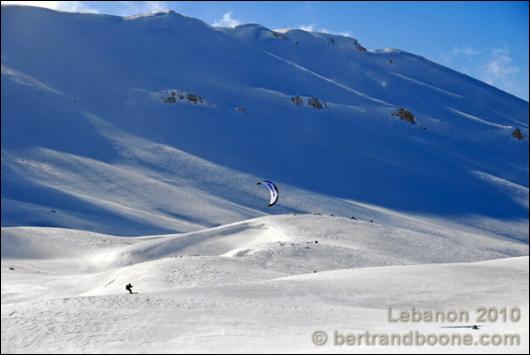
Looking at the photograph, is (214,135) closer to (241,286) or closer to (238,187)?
(238,187)

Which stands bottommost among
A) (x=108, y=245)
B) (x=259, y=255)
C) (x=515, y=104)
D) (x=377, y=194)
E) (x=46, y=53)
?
(x=108, y=245)

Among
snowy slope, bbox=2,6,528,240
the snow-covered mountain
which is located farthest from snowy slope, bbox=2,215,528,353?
snowy slope, bbox=2,6,528,240

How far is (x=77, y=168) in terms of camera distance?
2236 cm

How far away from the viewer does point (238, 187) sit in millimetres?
23016

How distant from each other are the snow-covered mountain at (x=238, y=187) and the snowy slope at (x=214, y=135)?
0.11 meters

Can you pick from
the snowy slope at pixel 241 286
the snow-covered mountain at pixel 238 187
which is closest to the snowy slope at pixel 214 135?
the snow-covered mountain at pixel 238 187

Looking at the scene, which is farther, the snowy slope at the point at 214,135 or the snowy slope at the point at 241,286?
the snowy slope at the point at 214,135

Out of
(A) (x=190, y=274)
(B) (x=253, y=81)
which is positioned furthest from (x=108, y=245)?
(B) (x=253, y=81)

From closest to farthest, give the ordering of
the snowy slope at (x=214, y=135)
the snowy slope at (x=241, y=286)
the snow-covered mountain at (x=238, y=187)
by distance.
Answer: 1. the snowy slope at (x=241, y=286)
2. the snow-covered mountain at (x=238, y=187)
3. the snowy slope at (x=214, y=135)

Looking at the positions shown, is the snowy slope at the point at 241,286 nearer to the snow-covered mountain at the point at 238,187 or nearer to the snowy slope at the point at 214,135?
the snow-covered mountain at the point at 238,187

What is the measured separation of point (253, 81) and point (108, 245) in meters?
21.1

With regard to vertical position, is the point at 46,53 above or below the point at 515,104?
below

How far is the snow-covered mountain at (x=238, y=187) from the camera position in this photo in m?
6.06

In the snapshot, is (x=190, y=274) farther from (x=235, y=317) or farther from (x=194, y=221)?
(x=194, y=221)
